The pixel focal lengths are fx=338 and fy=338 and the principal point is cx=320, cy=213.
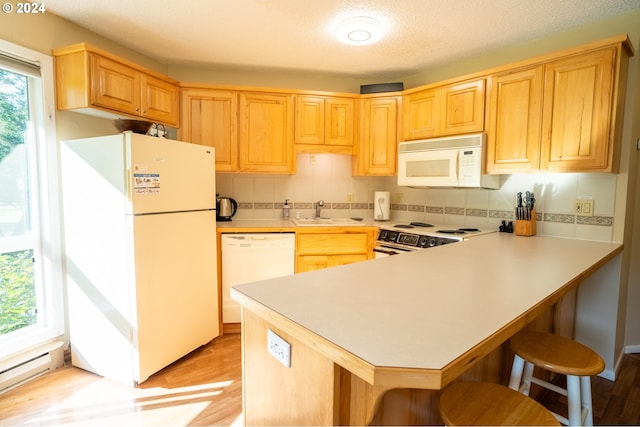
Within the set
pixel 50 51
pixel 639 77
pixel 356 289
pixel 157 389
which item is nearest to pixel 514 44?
pixel 639 77

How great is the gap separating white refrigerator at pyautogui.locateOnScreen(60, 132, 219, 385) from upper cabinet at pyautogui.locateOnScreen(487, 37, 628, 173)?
2275mm

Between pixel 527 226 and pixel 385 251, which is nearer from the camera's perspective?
pixel 527 226

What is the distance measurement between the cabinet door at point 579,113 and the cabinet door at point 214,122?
2.45m

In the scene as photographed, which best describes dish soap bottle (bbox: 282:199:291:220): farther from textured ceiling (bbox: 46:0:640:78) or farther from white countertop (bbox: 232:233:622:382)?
white countertop (bbox: 232:233:622:382)

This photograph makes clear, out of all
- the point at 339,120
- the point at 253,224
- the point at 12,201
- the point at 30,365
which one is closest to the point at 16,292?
the point at 30,365

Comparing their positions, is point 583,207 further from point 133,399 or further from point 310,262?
point 133,399

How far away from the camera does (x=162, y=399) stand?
1984 millimetres

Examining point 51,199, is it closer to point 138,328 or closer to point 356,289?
point 138,328

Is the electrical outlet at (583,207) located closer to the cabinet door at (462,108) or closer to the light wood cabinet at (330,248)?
the cabinet door at (462,108)

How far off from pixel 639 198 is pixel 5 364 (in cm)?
430

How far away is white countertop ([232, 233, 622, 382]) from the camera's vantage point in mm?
781

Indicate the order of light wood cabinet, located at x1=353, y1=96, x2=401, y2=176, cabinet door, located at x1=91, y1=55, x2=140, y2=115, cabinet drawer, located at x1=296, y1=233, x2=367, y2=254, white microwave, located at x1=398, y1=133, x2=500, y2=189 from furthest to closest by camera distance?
light wood cabinet, located at x1=353, y1=96, x2=401, y2=176
cabinet drawer, located at x1=296, y1=233, x2=367, y2=254
white microwave, located at x1=398, y1=133, x2=500, y2=189
cabinet door, located at x1=91, y1=55, x2=140, y2=115

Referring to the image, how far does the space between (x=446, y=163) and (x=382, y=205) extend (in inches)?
34.0

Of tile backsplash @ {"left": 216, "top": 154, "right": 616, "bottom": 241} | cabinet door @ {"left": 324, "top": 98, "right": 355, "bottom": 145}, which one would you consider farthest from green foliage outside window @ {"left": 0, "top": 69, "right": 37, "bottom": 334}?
cabinet door @ {"left": 324, "top": 98, "right": 355, "bottom": 145}
